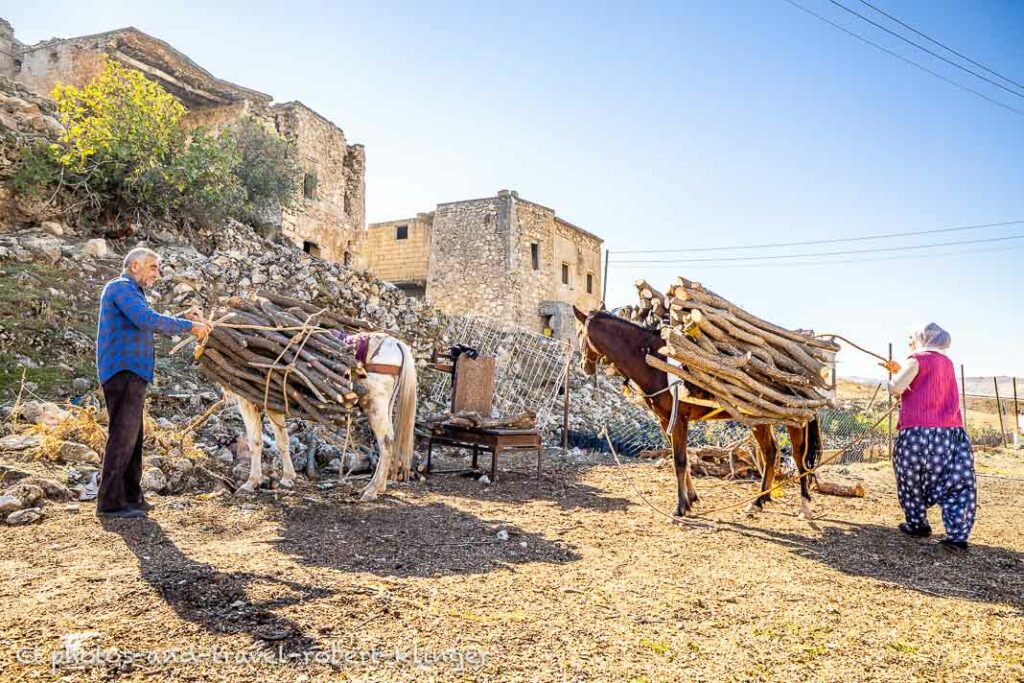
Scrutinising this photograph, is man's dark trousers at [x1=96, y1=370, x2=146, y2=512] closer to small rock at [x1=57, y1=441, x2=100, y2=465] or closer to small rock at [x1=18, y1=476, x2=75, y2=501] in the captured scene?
small rock at [x1=18, y1=476, x2=75, y2=501]

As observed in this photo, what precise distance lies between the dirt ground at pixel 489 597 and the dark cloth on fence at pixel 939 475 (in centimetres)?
24

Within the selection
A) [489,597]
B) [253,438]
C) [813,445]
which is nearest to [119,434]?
[253,438]

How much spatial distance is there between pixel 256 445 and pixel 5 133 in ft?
27.9

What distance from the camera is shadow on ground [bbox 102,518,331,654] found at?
8.04 feet

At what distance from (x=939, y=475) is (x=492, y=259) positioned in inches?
810

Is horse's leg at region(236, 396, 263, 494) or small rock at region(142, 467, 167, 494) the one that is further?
horse's leg at region(236, 396, 263, 494)

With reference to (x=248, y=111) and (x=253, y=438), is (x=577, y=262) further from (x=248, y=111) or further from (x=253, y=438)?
(x=253, y=438)

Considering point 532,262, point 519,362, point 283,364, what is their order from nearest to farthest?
point 283,364 < point 519,362 < point 532,262

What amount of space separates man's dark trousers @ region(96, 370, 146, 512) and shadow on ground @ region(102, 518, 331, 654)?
83 cm

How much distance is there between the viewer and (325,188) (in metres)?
20.0

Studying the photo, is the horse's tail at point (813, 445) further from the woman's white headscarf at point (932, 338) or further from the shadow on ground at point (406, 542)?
the shadow on ground at point (406, 542)

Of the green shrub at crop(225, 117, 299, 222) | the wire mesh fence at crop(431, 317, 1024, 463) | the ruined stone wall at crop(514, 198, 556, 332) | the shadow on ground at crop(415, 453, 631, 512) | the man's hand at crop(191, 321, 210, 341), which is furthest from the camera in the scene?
the ruined stone wall at crop(514, 198, 556, 332)

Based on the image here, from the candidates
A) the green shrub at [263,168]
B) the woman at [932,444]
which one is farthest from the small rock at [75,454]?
the green shrub at [263,168]

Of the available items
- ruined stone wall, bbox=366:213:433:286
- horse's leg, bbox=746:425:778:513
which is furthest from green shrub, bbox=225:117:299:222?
horse's leg, bbox=746:425:778:513
